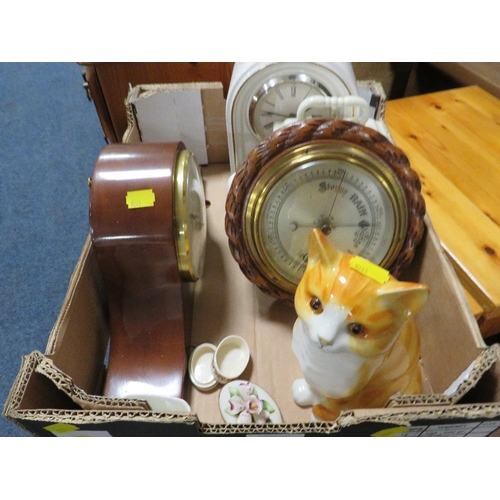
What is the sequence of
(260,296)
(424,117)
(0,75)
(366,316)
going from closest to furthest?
(366,316) < (260,296) < (424,117) < (0,75)

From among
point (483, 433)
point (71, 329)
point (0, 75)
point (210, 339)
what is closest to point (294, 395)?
point (210, 339)

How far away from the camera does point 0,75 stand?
2.34 metres

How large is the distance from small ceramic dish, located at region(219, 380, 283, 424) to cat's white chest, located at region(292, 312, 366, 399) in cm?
17

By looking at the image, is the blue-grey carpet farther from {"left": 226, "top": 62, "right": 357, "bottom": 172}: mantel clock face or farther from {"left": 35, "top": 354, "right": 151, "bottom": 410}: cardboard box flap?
{"left": 226, "top": 62, "right": 357, "bottom": 172}: mantel clock face

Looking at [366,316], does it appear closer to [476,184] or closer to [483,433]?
[483,433]

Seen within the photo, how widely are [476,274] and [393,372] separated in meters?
0.41

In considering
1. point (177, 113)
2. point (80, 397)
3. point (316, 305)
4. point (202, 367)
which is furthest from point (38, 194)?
point (316, 305)

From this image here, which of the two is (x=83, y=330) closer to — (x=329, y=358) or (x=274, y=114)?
(x=329, y=358)

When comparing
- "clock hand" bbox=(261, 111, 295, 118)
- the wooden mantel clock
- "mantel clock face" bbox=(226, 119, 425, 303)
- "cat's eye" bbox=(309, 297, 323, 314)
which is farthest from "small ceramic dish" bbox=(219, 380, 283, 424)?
"clock hand" bbox=(261, 111, 295, 118)

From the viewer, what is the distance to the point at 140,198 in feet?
2.54

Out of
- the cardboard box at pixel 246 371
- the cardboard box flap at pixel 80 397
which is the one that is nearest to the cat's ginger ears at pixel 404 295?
the cardboard box at pixel 246 371

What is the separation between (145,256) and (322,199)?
0.38 metres

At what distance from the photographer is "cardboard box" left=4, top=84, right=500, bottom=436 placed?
0.54 metres

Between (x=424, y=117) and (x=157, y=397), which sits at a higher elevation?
(x=424, y=117)
